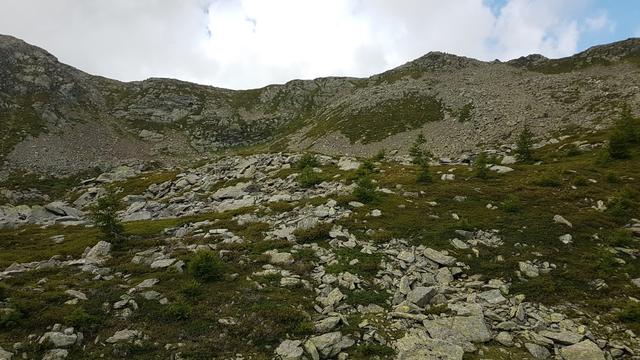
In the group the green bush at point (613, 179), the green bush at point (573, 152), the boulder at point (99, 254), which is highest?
the green bush at point (573, 152)

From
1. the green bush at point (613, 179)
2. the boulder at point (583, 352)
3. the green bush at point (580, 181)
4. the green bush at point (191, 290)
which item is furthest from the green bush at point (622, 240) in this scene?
the green bush at point (191, 290)

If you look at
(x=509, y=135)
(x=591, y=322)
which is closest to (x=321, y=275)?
(x=591, y=322)

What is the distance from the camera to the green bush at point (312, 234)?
2218 cm

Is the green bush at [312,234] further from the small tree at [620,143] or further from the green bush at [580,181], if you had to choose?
the small tree at [620,143]

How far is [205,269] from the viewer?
17.5 metres

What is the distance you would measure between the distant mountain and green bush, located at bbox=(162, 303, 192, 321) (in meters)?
62.8

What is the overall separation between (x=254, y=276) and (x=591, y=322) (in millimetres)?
13046

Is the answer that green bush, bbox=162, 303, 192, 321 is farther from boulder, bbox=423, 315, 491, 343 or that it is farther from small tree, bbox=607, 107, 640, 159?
small tree, bbox=607, 107, 640, 159

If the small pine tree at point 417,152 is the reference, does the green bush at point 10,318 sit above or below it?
below

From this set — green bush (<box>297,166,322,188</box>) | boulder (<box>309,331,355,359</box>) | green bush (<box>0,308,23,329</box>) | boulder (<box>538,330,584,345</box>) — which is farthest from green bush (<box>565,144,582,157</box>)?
green bush (<box>0,308,23,329</box>)

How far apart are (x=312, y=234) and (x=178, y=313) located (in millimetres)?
9458

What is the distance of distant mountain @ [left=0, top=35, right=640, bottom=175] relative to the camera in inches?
3164

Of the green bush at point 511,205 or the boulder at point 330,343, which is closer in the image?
the boulder at point 330,343

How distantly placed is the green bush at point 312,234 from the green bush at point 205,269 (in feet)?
18.7
